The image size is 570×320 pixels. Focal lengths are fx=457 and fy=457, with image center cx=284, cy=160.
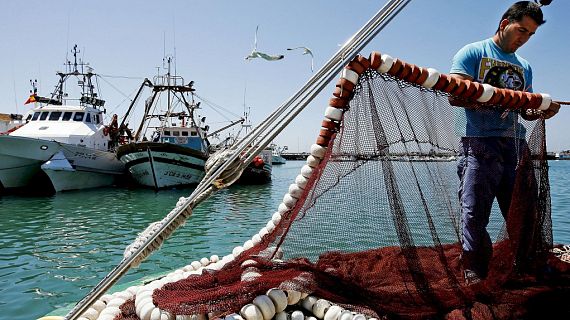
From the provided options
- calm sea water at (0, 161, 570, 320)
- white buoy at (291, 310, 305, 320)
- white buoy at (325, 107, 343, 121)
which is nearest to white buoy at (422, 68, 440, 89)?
white buoy at (325, 107, 343, 121)

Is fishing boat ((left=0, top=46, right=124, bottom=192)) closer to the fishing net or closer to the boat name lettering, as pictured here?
the boat name lettering

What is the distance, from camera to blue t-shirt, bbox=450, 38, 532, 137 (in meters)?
2.93

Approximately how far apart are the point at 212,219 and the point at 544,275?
32.0 ft

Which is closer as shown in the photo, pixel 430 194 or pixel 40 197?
pixel 430 194

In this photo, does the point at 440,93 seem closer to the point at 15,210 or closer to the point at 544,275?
the point at 544,275

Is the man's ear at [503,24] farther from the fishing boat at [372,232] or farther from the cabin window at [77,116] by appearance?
the cabin window at [77,116]

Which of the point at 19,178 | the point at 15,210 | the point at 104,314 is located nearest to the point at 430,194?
the point at 104,314

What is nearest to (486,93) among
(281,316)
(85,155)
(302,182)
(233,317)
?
(302,182)

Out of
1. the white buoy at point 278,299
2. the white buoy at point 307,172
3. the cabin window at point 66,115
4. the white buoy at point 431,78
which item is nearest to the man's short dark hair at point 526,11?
the white buoy at point 431,78

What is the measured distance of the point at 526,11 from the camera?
2.92 meters

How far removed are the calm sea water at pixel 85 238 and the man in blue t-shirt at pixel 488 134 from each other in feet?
13.0

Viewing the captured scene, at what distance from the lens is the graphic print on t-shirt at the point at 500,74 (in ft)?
10.0

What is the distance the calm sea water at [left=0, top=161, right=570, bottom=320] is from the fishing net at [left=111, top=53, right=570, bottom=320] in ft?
9.76

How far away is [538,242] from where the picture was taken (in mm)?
3109
